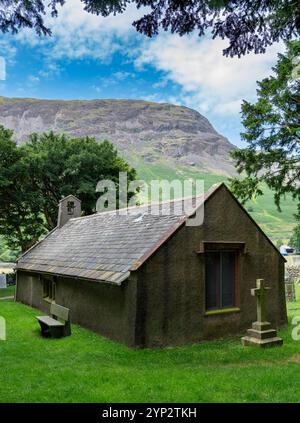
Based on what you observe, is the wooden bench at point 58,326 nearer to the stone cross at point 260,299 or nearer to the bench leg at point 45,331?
the bench leg at point 45,331

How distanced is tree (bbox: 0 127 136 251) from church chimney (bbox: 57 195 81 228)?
21.8 feet

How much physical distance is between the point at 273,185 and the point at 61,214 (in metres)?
13.9

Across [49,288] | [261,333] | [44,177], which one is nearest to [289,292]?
[261,333]

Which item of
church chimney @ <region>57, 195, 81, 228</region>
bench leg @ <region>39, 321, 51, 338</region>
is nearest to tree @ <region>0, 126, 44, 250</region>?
church chimney @ <region>57, 195, 81, 228</region>

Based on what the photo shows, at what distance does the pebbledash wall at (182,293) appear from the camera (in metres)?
11.7

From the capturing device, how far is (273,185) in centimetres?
2481

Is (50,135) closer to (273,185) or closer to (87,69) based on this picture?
(273,185)

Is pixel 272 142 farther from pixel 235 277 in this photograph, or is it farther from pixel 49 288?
pixel 49 288

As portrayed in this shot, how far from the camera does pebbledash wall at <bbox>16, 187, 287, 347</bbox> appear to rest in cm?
1170

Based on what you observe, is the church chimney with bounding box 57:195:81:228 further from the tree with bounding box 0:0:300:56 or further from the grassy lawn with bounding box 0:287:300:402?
the tree with bounding box 0:0:300:56

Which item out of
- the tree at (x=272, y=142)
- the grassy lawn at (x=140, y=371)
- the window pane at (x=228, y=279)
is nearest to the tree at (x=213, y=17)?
the grassy lawn at (x=140, y=371)

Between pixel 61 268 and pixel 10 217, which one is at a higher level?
pixel 10 217

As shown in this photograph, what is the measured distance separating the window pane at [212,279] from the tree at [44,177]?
68.2 feet

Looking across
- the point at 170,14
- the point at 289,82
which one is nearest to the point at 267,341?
the point at 170,14
